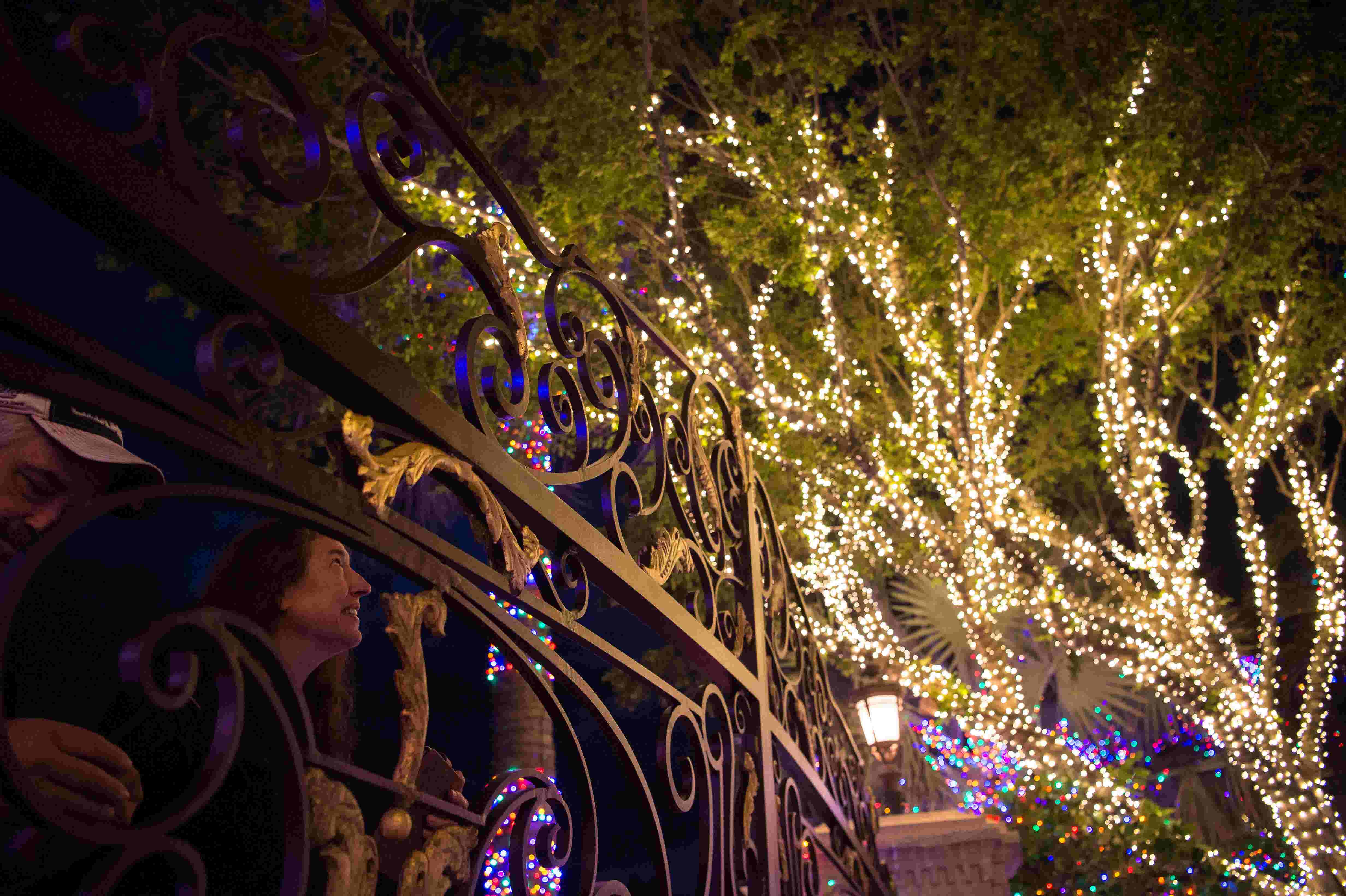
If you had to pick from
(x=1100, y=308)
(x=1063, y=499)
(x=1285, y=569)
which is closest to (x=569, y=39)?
(x=1100, y=308)

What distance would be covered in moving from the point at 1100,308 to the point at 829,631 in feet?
14.6

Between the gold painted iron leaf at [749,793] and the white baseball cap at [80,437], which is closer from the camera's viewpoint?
the white baseball cap at [80,437]

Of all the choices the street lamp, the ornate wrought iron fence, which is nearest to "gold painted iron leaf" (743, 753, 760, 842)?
the ornate wrought iron fence

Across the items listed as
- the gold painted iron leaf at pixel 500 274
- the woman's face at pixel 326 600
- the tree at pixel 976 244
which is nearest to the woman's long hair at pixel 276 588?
the woman's face at pixel 326 600

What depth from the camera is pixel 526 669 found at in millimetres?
1395

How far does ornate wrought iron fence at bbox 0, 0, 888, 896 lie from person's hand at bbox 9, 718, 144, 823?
56 mm

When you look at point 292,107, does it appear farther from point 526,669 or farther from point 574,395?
point 526,669

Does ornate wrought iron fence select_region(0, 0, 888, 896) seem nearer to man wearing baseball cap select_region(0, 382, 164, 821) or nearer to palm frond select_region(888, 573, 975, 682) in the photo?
man wearing baseball cap select_region(0, 382, 164, 821)

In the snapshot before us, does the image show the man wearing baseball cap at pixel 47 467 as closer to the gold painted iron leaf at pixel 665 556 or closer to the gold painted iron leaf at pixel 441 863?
the gold painted iron leaf at pixel 441 863

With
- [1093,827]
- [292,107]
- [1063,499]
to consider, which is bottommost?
Result: [1093,827]

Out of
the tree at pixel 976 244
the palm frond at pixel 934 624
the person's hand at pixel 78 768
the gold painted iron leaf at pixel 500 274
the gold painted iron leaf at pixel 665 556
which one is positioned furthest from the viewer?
the palm frond at pixel 934 624

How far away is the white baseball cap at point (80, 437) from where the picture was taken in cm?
104

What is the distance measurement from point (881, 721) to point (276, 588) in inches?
268

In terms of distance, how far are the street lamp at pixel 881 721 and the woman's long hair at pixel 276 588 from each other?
664 centimetres
